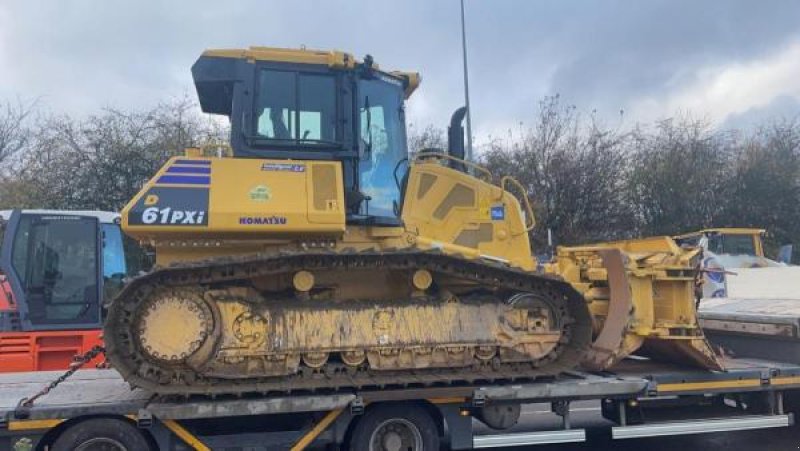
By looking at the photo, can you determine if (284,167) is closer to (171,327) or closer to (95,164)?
(171,327)

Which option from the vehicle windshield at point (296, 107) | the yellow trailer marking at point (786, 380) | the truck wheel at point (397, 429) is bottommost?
the truck wheel at point (397, 429)

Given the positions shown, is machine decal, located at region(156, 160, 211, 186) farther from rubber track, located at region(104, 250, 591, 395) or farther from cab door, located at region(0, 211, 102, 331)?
cab door, located at region(0, 211, 102, 331)

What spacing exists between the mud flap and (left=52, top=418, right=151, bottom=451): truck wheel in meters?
3.91

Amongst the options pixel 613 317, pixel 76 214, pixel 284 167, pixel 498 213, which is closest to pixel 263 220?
pixel 284 167

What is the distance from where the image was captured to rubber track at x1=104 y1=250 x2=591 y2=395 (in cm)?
524

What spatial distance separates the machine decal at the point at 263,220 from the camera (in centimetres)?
550

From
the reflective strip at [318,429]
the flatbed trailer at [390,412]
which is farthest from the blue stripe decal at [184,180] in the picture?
the reflective strip at [318,429]

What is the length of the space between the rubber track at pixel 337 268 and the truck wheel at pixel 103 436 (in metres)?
0.37

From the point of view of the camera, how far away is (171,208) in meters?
5.45

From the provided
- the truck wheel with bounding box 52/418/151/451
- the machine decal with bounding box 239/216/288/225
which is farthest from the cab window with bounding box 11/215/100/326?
the machine decal with bounding box 239/216/288/225

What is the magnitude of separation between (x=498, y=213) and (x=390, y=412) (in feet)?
7.68

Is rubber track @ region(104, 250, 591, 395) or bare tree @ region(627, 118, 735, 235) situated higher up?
bare tree @ region(627, 118, 735, 235)

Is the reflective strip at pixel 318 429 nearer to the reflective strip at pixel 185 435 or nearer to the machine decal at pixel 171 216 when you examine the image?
the reflective strip at pixel 185 435

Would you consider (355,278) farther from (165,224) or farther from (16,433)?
(16,433)
